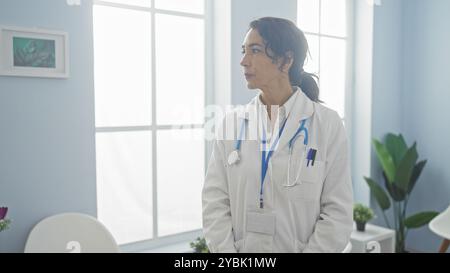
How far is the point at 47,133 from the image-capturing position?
1771 millimetres

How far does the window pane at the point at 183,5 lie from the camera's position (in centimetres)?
225

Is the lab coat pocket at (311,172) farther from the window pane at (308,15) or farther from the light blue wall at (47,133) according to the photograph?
the window pane at (308,15)

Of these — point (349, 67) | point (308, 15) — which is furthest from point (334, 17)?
point (349, 67)

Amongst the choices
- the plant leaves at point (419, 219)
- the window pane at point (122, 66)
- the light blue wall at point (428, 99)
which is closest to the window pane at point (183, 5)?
the window pane at point (122, 66)

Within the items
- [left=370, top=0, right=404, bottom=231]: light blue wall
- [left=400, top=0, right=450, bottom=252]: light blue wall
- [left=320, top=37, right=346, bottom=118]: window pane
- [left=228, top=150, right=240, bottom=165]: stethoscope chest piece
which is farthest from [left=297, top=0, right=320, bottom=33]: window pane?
[left=228, top=150, right=240, bottom=165]: stethoscope chest piece

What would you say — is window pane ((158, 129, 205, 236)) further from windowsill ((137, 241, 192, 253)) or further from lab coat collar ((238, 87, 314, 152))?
lab coat collar ((238, 87, 314, 152))

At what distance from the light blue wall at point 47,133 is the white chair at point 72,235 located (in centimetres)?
7

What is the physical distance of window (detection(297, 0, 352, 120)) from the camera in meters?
2.87

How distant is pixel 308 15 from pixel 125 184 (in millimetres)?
1678

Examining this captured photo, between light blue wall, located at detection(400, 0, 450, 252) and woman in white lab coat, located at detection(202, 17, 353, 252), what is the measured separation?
2.18 m

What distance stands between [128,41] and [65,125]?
0.60 m

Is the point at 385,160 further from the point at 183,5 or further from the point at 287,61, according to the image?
the point at 287,61

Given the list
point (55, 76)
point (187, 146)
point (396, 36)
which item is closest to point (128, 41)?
point (55, 76)
